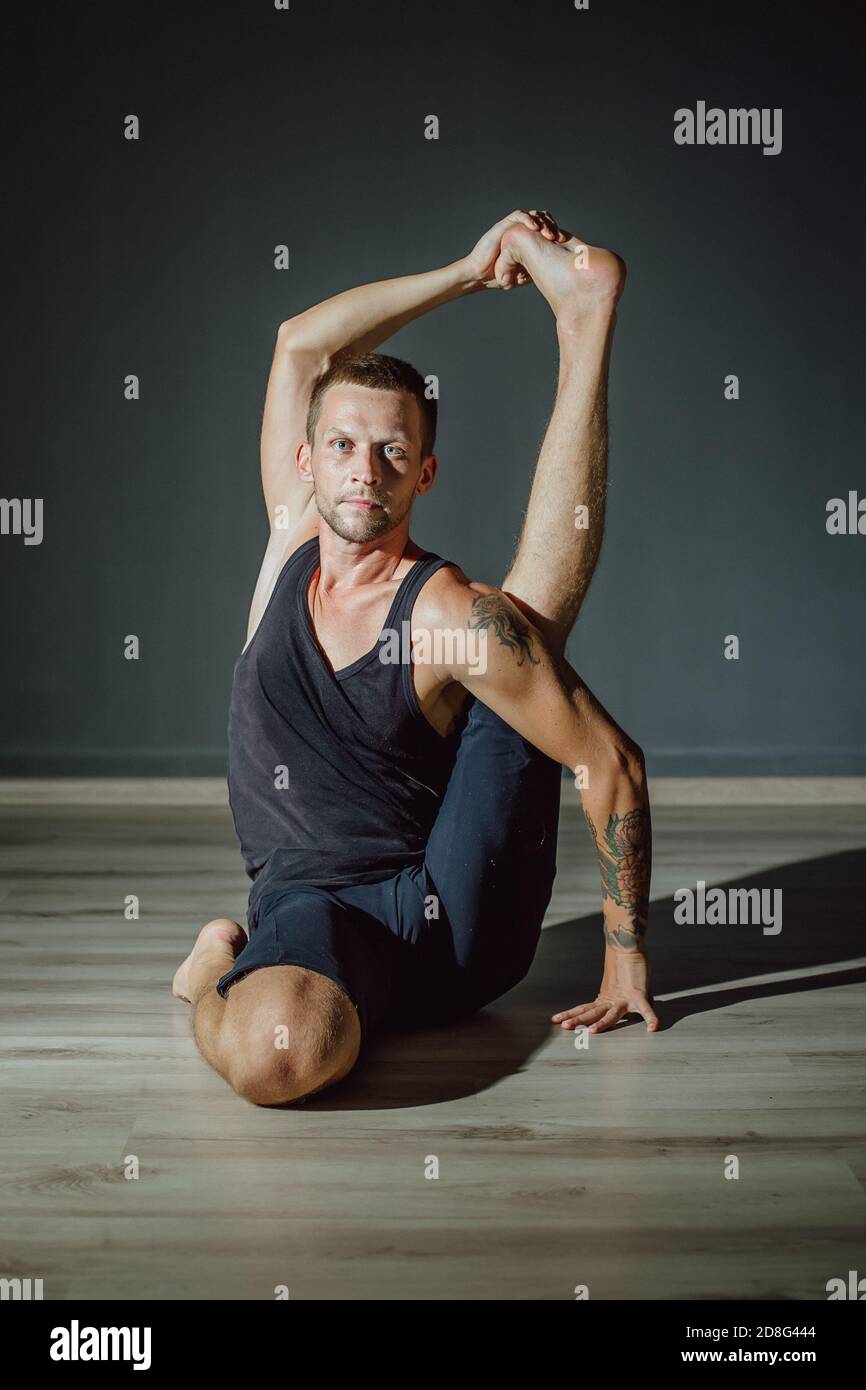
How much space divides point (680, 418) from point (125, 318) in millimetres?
1527

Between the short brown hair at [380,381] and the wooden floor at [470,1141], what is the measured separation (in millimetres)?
884

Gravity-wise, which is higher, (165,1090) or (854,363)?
(854,363)

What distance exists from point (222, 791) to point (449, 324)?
4.64ft

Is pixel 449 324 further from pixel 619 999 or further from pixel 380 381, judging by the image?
pixel 619 999

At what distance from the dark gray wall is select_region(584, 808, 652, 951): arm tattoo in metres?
1.92

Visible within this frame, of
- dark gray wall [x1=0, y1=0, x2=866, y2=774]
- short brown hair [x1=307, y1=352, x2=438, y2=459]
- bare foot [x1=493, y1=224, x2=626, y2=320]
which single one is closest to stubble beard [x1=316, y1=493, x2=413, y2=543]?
short brown hair [x1=307, y1=352, x2=438, y2=459]

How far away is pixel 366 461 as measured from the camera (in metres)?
1.98

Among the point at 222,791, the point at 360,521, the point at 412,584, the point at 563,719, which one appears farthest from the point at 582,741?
the point at 222,791

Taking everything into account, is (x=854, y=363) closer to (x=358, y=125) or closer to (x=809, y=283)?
(x=809, y=283)

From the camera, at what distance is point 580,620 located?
3.92 m

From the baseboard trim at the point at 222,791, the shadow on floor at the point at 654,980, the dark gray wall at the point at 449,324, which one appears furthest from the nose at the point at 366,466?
the baseboard trim at the point at 222,791

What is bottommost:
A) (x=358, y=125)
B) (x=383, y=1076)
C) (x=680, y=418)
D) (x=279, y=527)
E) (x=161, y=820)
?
(x=383, y=1076)

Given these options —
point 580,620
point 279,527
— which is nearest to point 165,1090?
point 279,527

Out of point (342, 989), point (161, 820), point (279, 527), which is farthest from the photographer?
point (161, 820)
